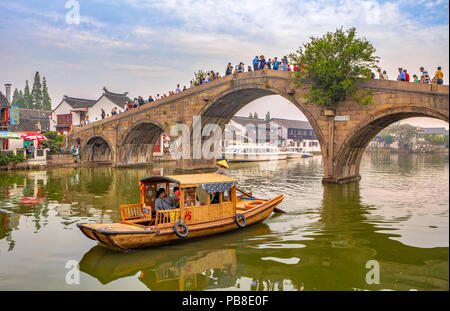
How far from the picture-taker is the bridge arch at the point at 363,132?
15055mm

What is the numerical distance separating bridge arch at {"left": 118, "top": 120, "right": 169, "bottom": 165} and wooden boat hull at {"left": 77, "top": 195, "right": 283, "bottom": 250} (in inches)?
823

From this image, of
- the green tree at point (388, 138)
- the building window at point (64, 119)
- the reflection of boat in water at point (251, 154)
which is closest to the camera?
the reflection of boat in water at point (251, 154)

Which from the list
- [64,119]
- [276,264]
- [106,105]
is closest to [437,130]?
[276,264]

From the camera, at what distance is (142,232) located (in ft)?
27.1

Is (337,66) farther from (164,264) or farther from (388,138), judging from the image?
(388,138)

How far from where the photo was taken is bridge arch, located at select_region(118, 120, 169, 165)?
30.6 meters

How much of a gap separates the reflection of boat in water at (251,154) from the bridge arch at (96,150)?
11988 millimetres

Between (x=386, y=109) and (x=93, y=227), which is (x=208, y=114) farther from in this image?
(x=93, y=227)

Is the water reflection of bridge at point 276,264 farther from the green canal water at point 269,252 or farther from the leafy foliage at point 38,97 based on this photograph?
the leafy foliage at point 38,97

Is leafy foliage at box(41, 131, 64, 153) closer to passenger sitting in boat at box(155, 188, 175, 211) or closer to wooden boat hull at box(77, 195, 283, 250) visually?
passenger sitting in boat at box(155, 188, 175, 211)

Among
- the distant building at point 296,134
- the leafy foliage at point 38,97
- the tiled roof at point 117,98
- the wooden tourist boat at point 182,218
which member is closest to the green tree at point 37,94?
the leafy foliage at point 38,97

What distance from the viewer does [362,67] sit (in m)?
16.7

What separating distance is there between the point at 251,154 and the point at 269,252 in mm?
32126
